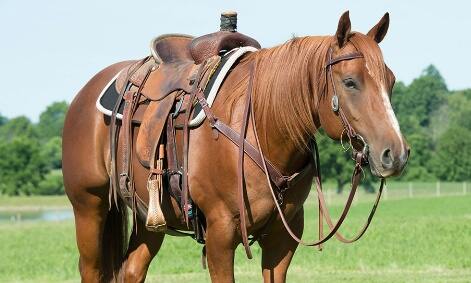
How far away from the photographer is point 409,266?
51.4 ft

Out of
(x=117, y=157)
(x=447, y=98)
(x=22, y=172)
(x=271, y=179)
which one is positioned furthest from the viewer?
(x=447, y=98)

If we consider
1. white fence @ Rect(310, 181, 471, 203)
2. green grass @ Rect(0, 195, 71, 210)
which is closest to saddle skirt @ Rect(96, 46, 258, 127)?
green grass @ Rect(0, 195, 71, 210)

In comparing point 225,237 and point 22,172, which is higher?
point 225,237

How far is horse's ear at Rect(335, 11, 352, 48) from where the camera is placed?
16.4 ft

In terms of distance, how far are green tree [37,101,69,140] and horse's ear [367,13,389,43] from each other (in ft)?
478

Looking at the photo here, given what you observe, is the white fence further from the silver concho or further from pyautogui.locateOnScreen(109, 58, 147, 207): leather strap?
the silver concho

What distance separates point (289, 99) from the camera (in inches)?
212

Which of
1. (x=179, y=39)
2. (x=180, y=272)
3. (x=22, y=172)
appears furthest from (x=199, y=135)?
(x=22, y=172)

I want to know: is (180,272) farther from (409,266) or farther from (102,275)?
(102,275)

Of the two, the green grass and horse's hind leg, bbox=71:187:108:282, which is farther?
the green grass

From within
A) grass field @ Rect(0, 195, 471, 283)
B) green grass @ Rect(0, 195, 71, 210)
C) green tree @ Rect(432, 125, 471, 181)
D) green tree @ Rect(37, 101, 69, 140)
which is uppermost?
grass field @ Rect(0, 195, 471, 283)

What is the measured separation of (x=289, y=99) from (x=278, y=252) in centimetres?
107

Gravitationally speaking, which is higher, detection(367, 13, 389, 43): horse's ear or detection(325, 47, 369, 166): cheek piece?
detection(367, 13, 389, 43): horse's ear

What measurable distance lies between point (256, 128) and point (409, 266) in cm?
1081
